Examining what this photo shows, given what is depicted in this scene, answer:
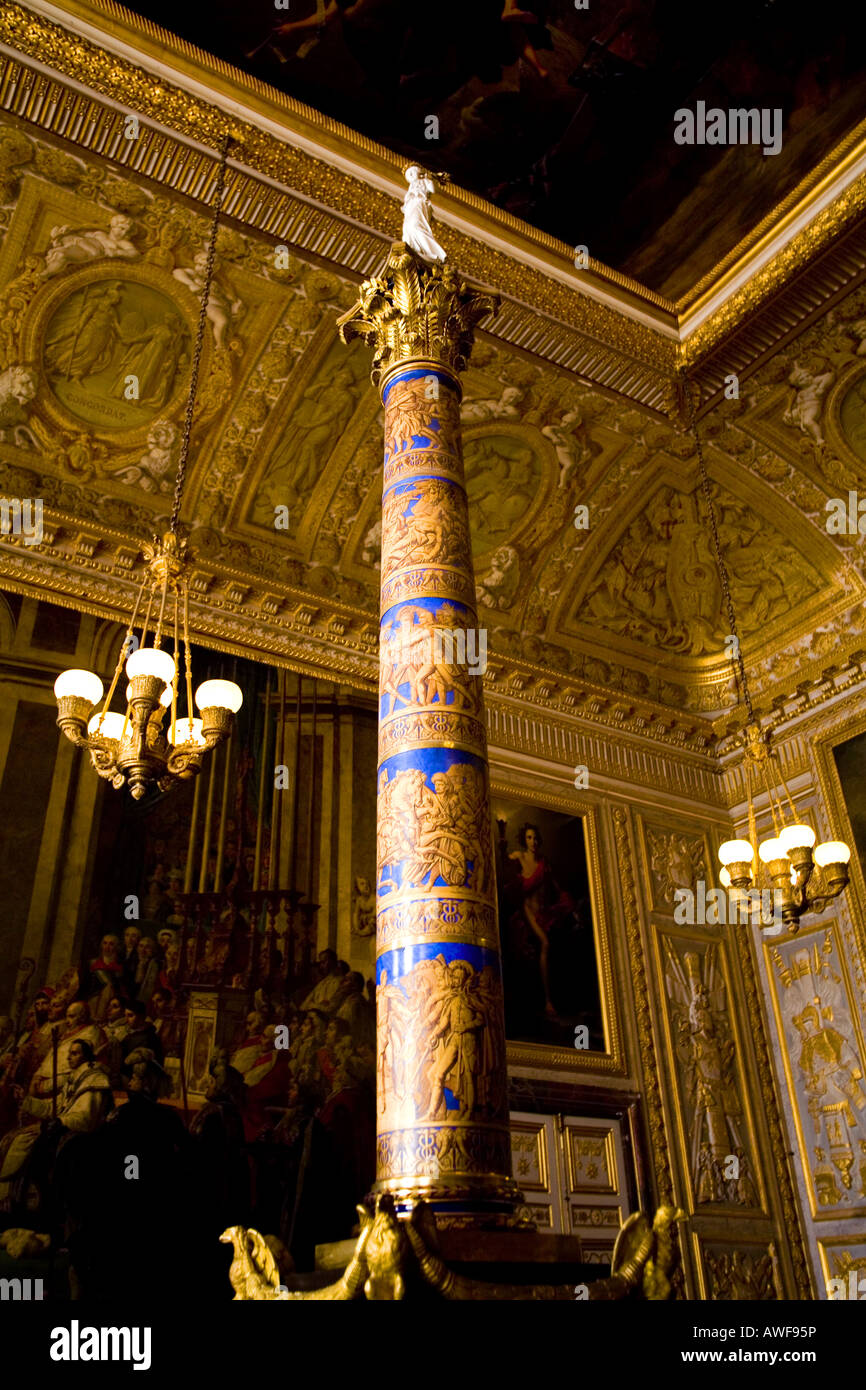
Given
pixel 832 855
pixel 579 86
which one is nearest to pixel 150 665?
pixel 832 855

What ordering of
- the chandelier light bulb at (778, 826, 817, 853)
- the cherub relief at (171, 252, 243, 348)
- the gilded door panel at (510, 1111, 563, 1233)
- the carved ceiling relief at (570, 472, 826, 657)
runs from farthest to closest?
1. the carved ceiling relief at (570, 472, 826, 657)
2. the cherub relief at (171, 252, 243, 348)
3. the gilded door panel at (510, 1111, 563, 1233)
4. the chandelier light bulb at (778, 826, 817, 853)

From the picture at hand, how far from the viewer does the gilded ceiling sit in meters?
8.49

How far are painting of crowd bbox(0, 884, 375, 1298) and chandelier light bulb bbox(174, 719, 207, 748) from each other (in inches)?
95.1

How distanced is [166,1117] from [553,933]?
4.00 meters

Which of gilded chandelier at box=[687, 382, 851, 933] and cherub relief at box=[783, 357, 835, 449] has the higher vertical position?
cherub relief at box=[783, 357, 835, 449]

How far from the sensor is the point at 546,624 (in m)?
11.5

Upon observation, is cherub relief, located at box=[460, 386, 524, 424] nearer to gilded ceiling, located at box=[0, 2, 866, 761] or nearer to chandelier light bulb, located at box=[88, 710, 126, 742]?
gilded ceiling, located at box=[0, 2, 866, 761]

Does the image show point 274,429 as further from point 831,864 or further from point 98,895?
point 831,864

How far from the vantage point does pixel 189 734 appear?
5.79m

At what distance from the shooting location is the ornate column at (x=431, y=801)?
342 centimetres

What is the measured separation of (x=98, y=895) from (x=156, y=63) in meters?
5.76

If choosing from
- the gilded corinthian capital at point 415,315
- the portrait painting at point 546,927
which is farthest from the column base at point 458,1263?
the portrait painting at point 546,927

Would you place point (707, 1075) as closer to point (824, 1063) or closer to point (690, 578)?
point (824, 1063)

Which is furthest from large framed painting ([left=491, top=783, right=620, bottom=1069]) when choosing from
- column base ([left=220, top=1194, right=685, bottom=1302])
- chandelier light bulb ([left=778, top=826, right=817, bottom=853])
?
column base ([left=220, top=1194, right=685, bottom=1302])
